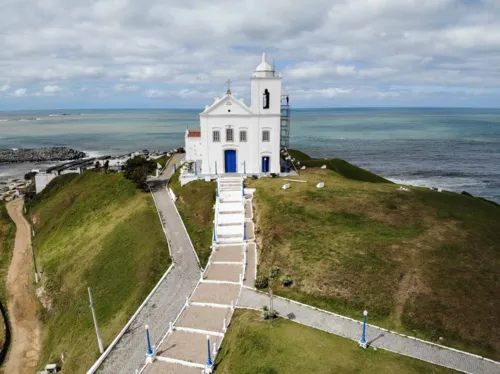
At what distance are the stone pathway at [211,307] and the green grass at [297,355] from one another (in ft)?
3.76

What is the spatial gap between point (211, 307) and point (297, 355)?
6.72 meters

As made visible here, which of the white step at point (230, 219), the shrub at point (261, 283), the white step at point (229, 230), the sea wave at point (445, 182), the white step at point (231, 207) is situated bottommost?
the sea wave at point (445, 182)

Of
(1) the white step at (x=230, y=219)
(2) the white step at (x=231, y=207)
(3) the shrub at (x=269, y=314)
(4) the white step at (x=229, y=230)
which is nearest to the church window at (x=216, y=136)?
(2) the white step at (x=231, y=207)

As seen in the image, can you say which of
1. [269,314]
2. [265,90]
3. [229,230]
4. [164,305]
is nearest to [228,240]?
[229,230]

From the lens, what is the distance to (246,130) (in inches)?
1641

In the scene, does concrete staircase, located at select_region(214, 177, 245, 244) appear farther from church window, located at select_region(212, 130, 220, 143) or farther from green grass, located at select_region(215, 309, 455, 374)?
green grass, located at select_region(215, 309, 455, 374)

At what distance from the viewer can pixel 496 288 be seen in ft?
70.4

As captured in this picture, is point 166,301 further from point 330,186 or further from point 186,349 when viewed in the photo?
point 330,186

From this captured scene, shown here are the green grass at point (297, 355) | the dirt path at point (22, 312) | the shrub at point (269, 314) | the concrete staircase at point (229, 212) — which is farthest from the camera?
the concrete staircase at point (229, 212)

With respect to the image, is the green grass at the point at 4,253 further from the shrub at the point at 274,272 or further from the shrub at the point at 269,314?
the shrub at the point at 274,272

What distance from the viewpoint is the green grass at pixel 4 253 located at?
2772 centimetres

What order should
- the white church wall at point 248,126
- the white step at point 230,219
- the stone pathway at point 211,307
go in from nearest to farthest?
the stone pathway at point 211,307
the white step at point 230,219
the white church wall at point 248,126

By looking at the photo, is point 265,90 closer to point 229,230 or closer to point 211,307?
point 229,230

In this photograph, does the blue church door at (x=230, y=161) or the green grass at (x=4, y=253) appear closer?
the green grass at (x=4, y=253)
